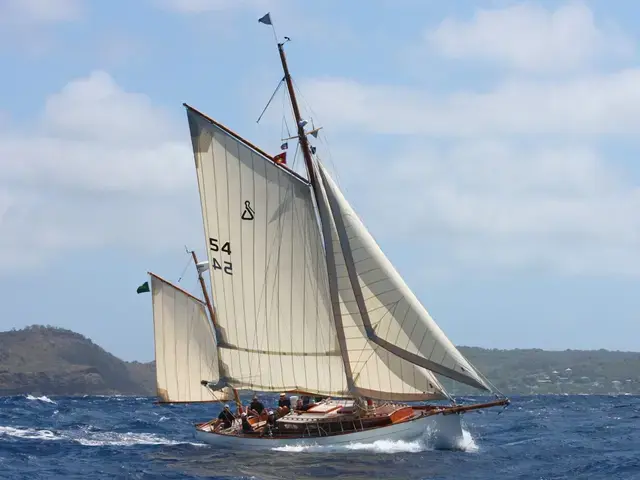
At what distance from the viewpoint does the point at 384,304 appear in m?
40.2

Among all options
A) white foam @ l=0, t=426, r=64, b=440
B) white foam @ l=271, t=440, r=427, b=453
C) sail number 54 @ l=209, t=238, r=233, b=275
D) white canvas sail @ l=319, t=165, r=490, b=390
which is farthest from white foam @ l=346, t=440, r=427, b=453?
white foam @ l=0, t=426, r=64, b=440

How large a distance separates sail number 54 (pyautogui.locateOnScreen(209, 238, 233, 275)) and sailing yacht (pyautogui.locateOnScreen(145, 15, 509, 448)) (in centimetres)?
4

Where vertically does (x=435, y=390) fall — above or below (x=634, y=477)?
above

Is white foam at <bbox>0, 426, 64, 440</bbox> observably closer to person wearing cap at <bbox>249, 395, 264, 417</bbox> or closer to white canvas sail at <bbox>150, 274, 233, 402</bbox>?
white canvas sail at <bbox>150, 274, 233, 402</bbox>

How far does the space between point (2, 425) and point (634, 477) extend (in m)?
42.3

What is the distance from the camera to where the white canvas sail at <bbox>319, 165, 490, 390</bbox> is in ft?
131

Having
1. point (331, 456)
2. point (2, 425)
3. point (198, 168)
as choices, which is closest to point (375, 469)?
point (331, 456)

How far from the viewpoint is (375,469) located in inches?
1442

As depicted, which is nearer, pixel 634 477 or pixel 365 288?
pixel 634 477

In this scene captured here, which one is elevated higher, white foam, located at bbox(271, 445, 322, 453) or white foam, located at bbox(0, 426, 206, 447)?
white foam, located at bbox(0, 426, 206, 447)

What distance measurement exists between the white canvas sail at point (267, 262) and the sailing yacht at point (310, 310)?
4 centimetres

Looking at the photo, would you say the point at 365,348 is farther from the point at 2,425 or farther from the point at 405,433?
the point at 2,425

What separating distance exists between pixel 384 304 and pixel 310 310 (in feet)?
11.7

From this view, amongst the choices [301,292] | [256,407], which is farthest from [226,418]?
[301,292]
